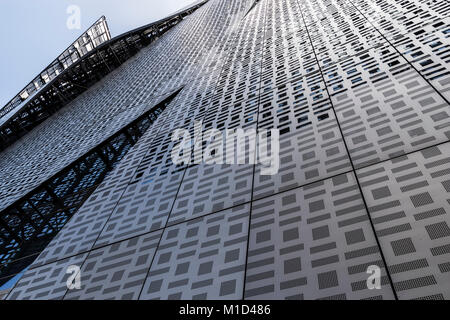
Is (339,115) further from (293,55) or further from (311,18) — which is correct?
(311,18)

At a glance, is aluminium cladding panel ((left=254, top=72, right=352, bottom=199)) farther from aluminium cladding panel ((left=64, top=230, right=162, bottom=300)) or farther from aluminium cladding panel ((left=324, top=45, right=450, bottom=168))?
aluminium cladding panel ((left=64, top=230, right=162, bottom=300))

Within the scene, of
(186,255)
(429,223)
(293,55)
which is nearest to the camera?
(429,223)

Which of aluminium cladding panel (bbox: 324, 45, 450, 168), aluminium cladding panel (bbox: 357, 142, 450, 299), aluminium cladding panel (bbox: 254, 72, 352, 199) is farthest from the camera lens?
aluminium cladding panel (bbox: 254, 72, 352, 199)

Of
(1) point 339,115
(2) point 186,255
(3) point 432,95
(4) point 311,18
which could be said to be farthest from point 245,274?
(4) point 311,18

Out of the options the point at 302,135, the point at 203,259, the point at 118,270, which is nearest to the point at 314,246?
the point at 203,259

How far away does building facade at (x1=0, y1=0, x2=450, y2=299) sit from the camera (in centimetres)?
469

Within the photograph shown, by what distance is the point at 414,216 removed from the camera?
4.78m

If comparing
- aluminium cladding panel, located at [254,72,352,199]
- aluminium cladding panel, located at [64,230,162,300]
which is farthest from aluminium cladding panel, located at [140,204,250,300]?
aluminium cladding panel, located at [254,72,352,199]

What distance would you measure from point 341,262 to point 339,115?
3.87 m

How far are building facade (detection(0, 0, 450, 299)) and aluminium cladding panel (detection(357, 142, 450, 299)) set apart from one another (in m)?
0.02

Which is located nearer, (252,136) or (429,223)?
(429,223)

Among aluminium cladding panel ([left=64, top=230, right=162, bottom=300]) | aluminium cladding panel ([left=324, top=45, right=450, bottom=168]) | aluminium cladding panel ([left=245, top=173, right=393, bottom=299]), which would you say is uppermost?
aluminium cladding panel ([left=324, top=45, right=450, bottom=168])

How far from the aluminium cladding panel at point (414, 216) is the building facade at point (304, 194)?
2cm

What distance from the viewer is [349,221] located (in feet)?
17.0
